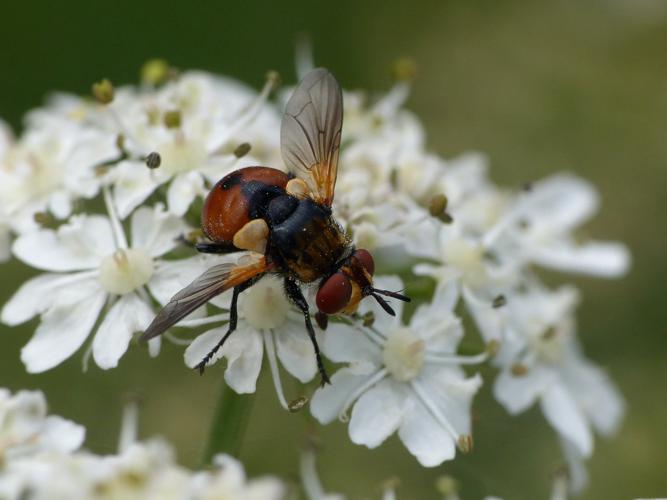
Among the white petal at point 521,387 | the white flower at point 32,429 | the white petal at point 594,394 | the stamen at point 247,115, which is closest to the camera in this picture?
the white flower at point 32,429

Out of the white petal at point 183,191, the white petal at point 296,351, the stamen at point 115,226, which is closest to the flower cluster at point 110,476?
the white petal at point 296,351

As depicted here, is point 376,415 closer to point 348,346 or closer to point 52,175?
point 348,346

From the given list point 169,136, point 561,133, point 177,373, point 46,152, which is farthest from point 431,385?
point 561,133

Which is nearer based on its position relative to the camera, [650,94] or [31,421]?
[31,421]

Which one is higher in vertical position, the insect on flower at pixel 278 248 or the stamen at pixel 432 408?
the insect on flower at pixel 278 248

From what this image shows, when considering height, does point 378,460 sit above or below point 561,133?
below

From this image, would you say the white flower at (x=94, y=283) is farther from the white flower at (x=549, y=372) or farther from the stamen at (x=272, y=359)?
the white flower at (x=549, y=372)

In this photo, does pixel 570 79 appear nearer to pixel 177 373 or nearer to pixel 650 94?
pixel 650 94

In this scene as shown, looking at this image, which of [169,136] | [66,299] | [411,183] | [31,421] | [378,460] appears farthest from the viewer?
[378,460]
